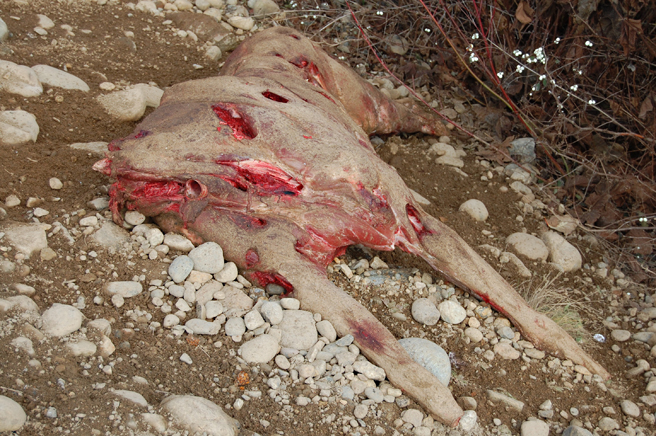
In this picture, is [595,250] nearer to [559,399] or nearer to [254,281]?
[559,399]

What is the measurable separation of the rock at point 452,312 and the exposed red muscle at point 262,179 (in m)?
1.00

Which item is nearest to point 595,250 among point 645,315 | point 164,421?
point 645,315

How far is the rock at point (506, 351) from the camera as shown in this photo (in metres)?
3.00

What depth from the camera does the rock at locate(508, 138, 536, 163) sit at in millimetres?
4668

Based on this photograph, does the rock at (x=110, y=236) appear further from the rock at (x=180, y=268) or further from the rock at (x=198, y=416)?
the rock at (x=198, y=416)

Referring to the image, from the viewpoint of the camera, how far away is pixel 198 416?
2086 mm

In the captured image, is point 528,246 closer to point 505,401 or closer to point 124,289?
point 505,401

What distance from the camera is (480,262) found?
323cm

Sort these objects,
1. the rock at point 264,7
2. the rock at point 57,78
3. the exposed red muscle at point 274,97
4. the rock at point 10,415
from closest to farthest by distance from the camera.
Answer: the rock at point 10,415 → the exposed red muscle at point 274,97 → the rock at point 57,78 → the rock at point 264,7

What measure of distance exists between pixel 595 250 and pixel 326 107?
214 centimetres

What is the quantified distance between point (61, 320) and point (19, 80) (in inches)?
85.8

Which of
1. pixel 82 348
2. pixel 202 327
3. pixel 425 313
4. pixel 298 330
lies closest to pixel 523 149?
pixel 425 313

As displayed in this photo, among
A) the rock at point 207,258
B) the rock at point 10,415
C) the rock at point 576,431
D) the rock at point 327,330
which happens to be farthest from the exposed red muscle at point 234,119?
the rock at point 576,431

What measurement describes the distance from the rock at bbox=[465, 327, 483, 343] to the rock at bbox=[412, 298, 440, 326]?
17 cm
